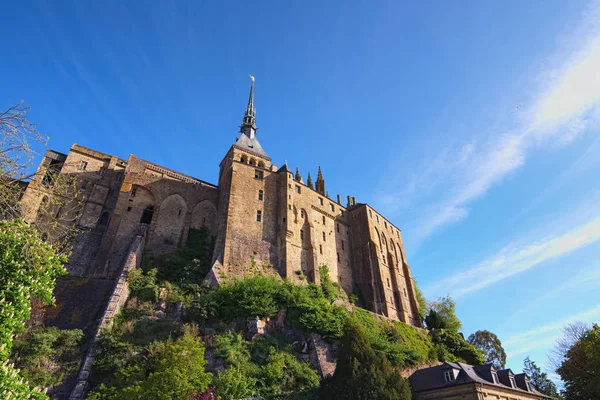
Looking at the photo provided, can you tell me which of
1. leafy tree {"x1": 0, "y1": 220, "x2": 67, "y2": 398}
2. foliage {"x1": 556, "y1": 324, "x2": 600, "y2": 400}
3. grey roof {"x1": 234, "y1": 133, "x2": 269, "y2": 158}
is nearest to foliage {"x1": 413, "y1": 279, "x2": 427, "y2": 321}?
foliage {"x1": 556, "y1": 324, "x2": 600, "y2": 400}

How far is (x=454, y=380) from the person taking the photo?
2641cm

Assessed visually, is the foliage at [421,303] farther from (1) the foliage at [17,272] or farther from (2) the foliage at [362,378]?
(1) the foliage at [17,272]

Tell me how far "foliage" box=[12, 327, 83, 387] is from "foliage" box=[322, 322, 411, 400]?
52.2 feet

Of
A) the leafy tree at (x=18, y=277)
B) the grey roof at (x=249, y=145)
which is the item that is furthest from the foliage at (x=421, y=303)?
the leafy tree at (x=18, y=277)

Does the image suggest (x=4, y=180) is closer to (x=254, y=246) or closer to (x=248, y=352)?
(x=248, y=352)

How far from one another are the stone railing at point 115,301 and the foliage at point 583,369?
35765mm

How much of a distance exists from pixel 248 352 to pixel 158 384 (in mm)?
7712

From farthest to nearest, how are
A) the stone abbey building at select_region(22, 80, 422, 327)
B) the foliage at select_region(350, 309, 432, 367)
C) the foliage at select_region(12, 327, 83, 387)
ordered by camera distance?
the stone abbey building at select_region(22, 80, 422, 327)
the foliage at select_region(350, 309, 432, 367)
the foliage at select_region(12, 327, 83, 387)

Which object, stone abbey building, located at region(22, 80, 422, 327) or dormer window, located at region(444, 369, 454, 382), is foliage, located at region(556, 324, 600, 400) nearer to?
dormer window, located at region(444, 369, 454, 382)

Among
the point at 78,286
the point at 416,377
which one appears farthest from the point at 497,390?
the point at 78,286

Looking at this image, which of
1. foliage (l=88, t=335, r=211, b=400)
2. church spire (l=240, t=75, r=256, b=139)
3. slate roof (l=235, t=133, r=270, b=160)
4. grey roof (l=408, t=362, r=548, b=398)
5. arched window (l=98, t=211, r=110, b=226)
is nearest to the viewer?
foliage (l=88, t=335, r=211, b=400)

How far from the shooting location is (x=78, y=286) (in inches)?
1219

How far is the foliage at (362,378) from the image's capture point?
2270cm

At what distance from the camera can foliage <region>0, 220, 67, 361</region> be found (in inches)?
414
